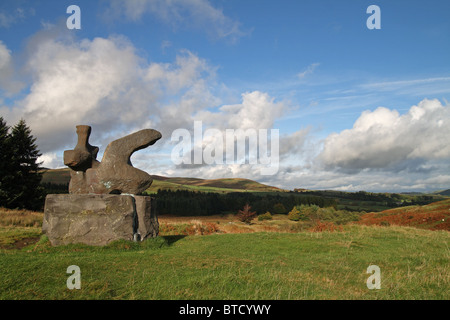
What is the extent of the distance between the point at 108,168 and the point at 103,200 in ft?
4.85

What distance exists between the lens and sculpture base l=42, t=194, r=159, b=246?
10789 millimetres

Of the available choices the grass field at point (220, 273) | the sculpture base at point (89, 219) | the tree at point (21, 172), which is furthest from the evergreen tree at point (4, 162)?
Answer: the sculpture base at point (89, 219)

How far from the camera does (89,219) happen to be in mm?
10891

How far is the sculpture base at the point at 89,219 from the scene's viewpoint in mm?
10789

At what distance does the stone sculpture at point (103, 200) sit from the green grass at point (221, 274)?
514mm

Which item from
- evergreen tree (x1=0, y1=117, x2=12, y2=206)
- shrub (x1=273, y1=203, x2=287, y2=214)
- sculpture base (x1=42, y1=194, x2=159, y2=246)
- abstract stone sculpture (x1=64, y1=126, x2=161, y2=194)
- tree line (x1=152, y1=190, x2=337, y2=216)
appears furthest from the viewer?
tree line (x1=152, y1=190, x2=337, y2=216)

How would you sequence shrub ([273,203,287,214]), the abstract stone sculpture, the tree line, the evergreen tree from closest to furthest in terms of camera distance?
1. the abstract stone sculpture
2. the evergreen tree
3. shrub ([273,203,287,214])
4. the tree line

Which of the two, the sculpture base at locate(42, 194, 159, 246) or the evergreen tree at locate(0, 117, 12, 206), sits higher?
the evergreen tree at locate(0, 117, 12, 206)

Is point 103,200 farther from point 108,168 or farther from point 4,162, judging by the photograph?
point 4,162

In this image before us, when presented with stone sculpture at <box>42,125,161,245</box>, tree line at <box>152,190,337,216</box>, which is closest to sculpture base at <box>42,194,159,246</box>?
stone sculpture at <box>42,125,161,245</box>

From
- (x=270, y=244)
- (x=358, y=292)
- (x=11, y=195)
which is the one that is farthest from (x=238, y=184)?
(x=358, y=292)

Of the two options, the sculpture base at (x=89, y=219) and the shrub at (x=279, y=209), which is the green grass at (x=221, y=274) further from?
the shrub at (x=279, y=209)

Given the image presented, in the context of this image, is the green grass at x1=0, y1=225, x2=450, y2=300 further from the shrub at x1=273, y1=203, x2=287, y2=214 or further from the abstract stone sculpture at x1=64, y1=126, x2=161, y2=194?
the shrub at x1=273, y1=203, x2=287, y2=214
